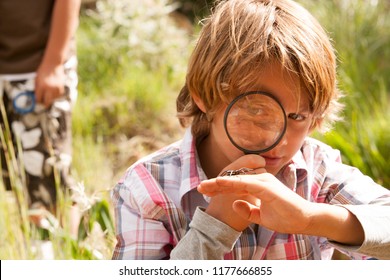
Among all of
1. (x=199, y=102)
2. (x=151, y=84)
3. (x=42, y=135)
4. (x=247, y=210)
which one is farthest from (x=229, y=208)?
(x=151, y=84)

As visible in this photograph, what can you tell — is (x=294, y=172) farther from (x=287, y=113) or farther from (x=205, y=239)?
(x=205, y=239)

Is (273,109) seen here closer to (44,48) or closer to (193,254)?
(193,254)

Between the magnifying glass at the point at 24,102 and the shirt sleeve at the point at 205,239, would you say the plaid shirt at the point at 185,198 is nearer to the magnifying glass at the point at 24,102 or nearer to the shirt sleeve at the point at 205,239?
the shirt sleeve at the point at 205,239

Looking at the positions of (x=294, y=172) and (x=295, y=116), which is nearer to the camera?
(x=295, y=116)

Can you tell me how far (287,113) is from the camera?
2.21 metres

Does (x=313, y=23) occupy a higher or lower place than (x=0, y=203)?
higher

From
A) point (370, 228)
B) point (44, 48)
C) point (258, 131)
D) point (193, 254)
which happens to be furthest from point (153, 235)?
point (44, 48)

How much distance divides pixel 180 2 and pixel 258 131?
6696mm

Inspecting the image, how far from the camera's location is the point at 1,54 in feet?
11.8

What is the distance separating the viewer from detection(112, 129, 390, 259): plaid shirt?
2365 millimetres

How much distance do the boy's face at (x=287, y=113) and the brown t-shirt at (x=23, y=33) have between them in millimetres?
1550

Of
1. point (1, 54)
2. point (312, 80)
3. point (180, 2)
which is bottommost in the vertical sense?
point (180, 2)

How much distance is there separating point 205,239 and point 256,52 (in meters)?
0.56

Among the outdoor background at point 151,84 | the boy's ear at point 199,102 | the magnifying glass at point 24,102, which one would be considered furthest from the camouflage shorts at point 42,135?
the boy's ear at point 199,102
